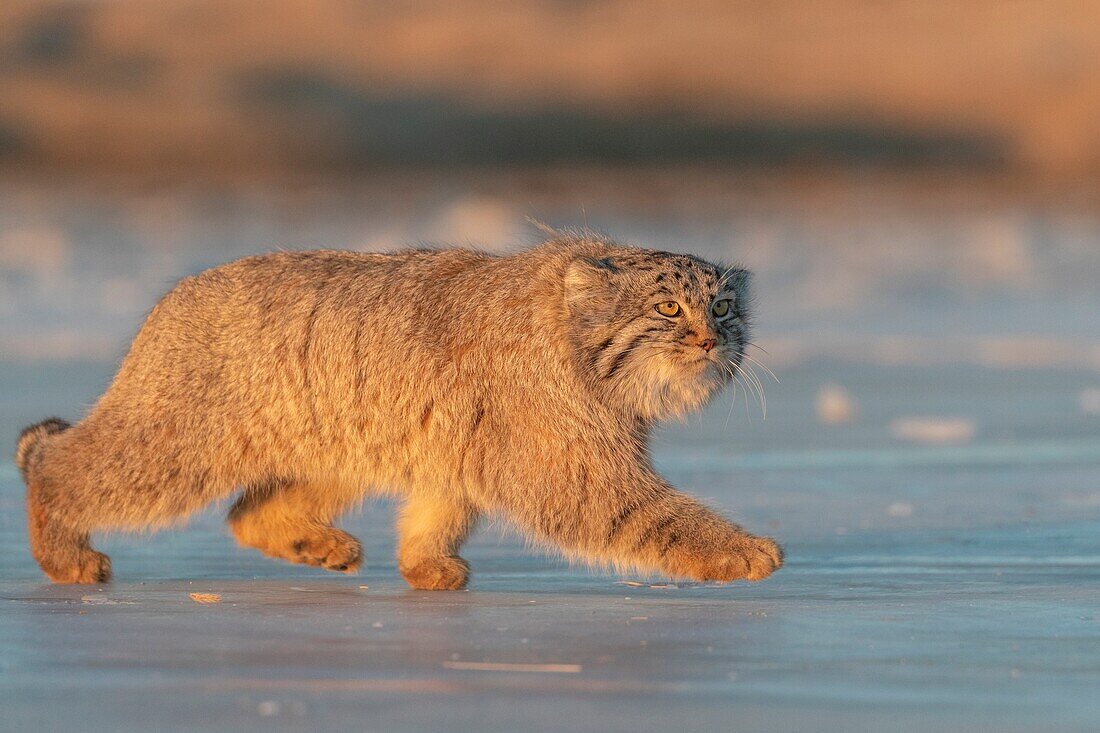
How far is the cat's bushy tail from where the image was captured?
7.08 metres

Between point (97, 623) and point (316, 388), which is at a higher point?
point (316, 388)

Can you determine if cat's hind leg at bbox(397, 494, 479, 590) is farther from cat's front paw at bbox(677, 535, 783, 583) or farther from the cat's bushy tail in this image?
the cat's bushy tail

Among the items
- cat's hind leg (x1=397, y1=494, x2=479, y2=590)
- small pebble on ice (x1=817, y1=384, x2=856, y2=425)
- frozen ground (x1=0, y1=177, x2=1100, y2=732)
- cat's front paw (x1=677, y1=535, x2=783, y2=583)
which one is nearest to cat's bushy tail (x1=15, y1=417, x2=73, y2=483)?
frozen ground (x1=0, y1=177, x2=1100, y2=732)

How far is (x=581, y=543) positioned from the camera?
6250 millimetres

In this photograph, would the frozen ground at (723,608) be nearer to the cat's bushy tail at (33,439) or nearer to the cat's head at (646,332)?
the cat's bushy tail at (33,439)

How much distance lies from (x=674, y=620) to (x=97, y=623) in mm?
1697

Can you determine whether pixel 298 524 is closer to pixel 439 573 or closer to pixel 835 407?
pixel 439 573

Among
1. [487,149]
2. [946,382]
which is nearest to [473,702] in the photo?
[946,382]

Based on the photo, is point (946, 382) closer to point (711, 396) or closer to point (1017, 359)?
point (1017, 359)

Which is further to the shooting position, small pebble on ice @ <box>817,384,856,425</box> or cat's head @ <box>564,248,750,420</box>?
small pebble on ice @ <box>817,384,856,425</box>

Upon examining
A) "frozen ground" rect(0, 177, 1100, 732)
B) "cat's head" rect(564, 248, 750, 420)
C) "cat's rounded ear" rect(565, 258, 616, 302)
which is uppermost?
"cat's rounded ear" rect(565, 258, 616, 302)

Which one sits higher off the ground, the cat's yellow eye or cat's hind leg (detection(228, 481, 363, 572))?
the cat's yellow eye

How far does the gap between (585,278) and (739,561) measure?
1.20 metres

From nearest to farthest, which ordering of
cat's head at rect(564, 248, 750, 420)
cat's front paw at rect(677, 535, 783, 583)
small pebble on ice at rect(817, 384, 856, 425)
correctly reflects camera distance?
cat's front paw at rect(677, 535, 783, 583) → cat's head at rect(564, 248, 750, 420) → small pebble on ice at rect(817, 384, 856, 425)
